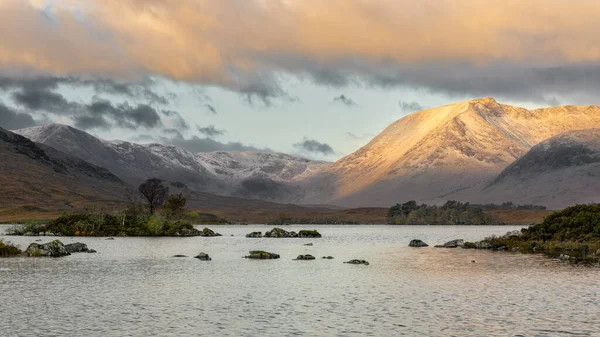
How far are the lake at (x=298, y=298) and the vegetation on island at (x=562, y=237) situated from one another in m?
22.4

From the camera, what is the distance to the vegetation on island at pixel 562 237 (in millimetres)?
109375

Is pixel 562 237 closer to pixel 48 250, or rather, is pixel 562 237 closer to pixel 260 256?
pixel 260 256

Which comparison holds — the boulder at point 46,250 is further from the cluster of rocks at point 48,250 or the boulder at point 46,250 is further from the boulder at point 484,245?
the boulder at point 484,245

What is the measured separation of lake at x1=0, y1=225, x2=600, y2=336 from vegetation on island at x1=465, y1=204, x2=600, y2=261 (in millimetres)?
22352

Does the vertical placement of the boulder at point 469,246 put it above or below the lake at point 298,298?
above

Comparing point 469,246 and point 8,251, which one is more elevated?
point 469,246

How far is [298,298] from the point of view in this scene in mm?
54406

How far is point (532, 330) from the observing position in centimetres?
3950

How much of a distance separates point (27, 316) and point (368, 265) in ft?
165

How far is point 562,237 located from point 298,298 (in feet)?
271

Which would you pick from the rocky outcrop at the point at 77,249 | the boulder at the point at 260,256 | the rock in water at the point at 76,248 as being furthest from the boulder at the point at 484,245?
the rock in water at the point at 76,248

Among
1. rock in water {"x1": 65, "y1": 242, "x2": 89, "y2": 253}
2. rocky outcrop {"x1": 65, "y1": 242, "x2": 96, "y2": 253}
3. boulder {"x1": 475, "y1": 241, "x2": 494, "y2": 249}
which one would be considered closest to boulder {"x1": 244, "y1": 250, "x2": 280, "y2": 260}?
rocky outcrop {"x1": 65, "y1": 242, "x2": 96, "y2": 253}

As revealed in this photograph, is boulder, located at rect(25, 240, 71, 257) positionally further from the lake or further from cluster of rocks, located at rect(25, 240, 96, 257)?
the lake

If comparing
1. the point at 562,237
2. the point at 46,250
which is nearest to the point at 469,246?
the point at 562,237
